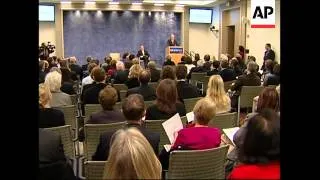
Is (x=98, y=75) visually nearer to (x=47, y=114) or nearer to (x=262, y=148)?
(x=47, y=114)

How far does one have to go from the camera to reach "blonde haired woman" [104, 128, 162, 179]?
2293 mm

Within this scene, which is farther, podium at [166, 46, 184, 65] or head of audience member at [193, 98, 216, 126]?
podium at [166, 46, 184, 65]

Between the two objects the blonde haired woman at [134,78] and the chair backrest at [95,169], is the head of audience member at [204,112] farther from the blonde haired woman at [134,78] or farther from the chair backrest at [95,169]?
the blonde haired woman at [134,78]

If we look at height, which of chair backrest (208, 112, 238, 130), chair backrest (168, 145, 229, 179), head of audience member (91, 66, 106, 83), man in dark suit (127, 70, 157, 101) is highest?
head of audience member (91, 66, 106, 83)

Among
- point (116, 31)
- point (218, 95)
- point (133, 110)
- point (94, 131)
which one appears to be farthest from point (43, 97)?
point (116, 31)

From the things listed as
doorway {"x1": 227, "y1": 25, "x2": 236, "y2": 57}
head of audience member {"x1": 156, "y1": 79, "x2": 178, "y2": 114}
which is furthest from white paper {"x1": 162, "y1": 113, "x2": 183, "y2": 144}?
doorway {"x1": 227, "y1": 25, "x2": 236, "y2": 57}

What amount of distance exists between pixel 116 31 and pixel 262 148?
18.6 meters

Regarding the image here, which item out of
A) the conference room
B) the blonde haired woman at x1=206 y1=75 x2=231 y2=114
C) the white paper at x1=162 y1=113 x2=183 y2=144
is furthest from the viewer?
the blonde haired woman at x1=206 y1=75 x2=231 y2=114

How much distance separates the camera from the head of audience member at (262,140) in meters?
2.31

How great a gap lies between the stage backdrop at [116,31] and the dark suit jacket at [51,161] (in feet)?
56.7

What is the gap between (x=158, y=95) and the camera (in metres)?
4.94

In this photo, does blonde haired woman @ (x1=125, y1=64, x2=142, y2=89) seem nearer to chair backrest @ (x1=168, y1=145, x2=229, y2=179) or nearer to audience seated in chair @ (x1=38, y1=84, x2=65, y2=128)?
audience seated in chair @ (x1=38, y1=84, x2=65, y2=128)

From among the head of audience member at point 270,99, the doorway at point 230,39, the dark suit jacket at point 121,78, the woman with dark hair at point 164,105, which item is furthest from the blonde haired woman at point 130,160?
the doorway at point 230,39
